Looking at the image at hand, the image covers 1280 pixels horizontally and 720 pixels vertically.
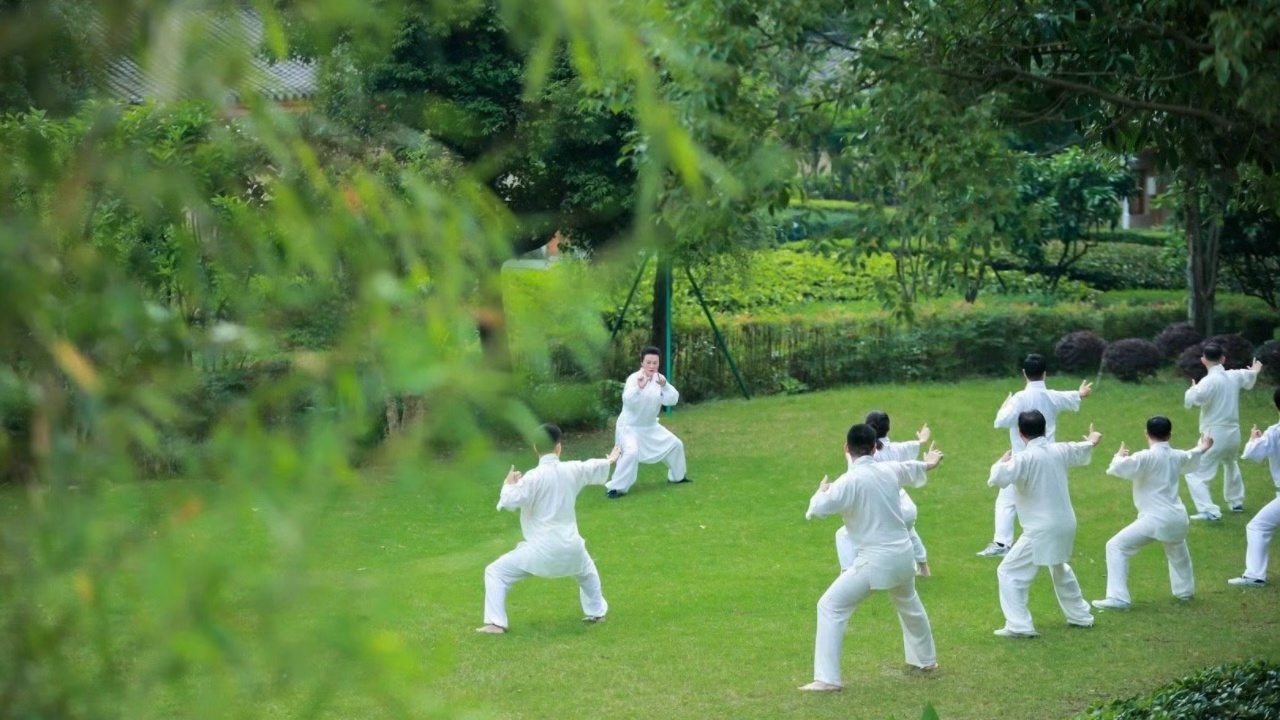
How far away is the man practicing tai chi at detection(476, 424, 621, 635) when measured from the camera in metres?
10.9

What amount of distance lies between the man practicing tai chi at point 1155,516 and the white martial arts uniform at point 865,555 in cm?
269

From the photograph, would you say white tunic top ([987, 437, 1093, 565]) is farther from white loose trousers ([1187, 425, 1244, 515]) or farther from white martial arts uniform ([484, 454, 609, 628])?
white loose trousers ([1187, 425, 1244, 515])

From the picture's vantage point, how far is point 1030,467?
10797 mm

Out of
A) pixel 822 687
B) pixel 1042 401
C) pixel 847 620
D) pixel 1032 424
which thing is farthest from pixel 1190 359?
pixel 822 687

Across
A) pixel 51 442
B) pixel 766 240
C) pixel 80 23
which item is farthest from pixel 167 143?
pixel 766 240

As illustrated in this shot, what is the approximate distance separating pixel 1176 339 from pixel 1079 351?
155 centimetres

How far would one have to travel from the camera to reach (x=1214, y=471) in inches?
611

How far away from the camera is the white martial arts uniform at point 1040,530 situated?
34.7ft

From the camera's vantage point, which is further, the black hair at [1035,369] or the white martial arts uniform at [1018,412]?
the black hair at [1035,369]

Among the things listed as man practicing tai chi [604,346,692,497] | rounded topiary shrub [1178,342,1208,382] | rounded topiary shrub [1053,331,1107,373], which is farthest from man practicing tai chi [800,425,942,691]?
rounded topiary shrub [1053,331,1107,373]

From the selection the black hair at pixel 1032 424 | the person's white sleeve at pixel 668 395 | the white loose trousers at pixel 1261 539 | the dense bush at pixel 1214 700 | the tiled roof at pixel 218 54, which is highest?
the tiled roof at pixel 218 54

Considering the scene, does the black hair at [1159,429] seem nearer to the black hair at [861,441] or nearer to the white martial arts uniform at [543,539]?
the black hair at [861,441]

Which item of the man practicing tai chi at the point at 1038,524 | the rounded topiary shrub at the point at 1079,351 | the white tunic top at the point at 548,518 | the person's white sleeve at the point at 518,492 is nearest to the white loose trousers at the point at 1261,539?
the man practicing tai chi at the point at 1038,524

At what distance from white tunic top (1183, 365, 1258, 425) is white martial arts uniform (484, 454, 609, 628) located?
7215mm
